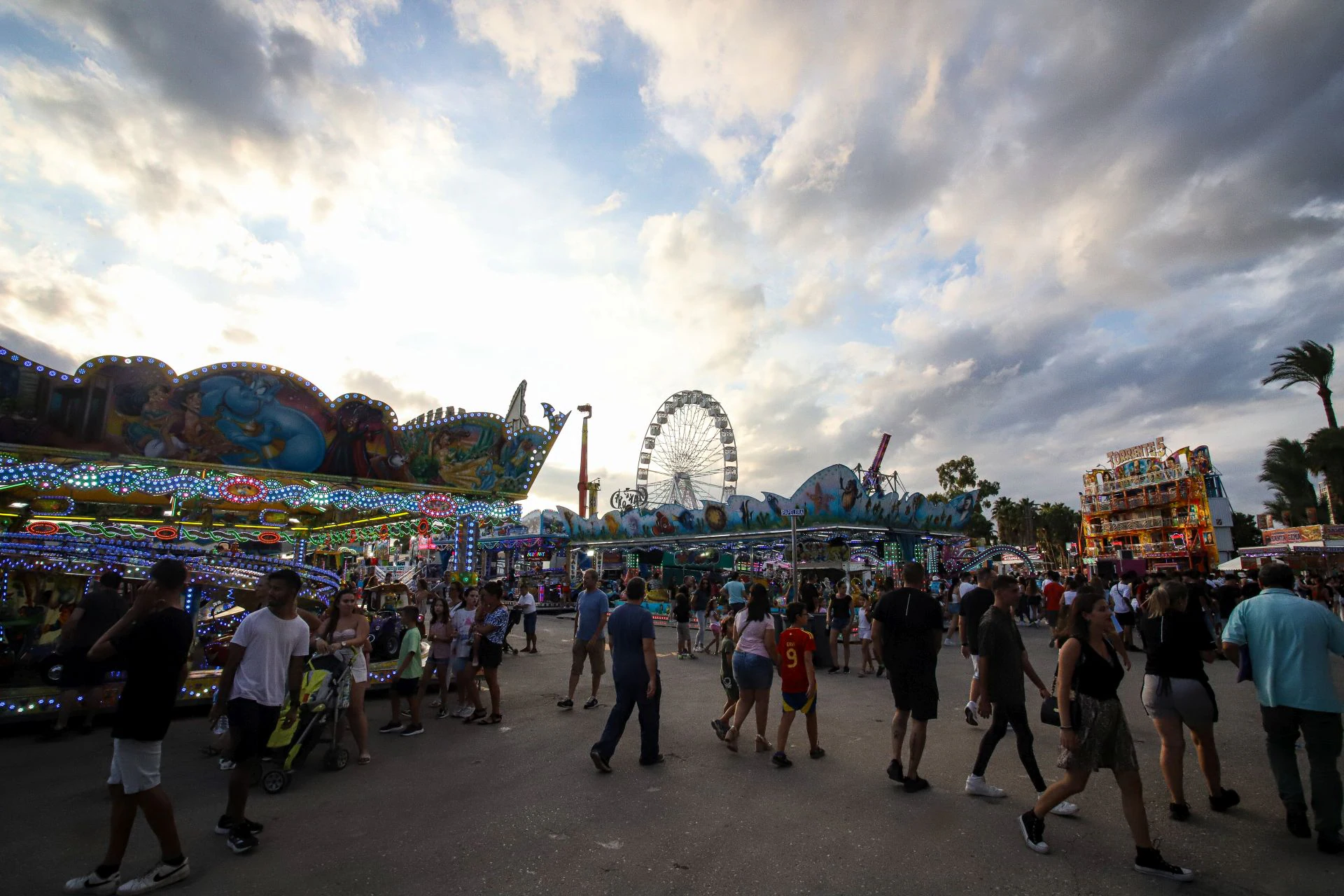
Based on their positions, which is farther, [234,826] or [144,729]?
[234,826]

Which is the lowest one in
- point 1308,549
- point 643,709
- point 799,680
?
point 643,709

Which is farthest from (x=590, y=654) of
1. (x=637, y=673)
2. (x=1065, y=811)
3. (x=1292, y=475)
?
(x=1292, y=475)

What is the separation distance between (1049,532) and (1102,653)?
77591mm

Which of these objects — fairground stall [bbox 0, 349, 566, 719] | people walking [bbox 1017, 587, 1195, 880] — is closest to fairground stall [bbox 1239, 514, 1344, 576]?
fairground stall [bbox 0, 349, 566, 719]

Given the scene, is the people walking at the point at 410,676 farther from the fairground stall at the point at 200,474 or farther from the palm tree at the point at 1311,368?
the palm tree at the point at 1311,368

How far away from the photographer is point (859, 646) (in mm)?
14758

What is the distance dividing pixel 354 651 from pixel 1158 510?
58.2 m

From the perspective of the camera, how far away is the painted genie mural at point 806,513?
23391 mm

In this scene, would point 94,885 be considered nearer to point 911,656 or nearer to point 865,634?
point 911,656

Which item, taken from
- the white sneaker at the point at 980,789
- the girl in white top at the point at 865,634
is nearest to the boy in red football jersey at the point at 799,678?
the white sneaker at the point at 980,789

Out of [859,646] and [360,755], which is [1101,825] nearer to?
[360,755]

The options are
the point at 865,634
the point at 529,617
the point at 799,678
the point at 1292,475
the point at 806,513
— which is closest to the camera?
the point at 799,678

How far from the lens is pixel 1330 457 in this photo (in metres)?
32.1

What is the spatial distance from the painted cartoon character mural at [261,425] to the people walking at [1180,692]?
16.8 metres
